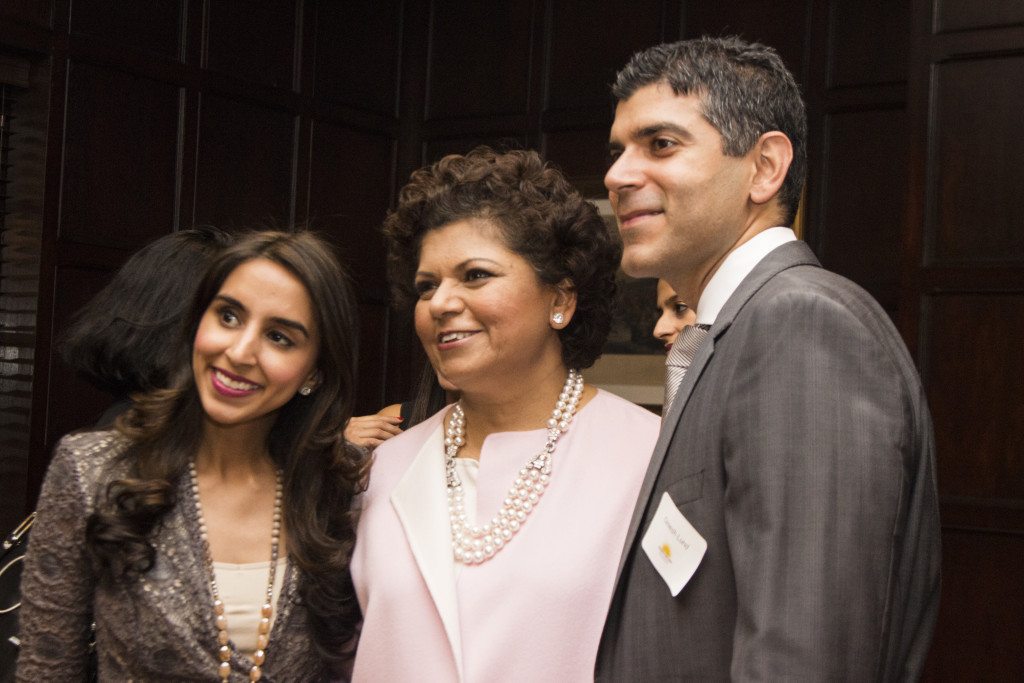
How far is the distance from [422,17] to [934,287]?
310cm

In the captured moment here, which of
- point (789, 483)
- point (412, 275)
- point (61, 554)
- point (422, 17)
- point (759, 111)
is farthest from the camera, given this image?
point (422, 17)

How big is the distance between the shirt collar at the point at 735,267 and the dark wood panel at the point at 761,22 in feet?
11.1

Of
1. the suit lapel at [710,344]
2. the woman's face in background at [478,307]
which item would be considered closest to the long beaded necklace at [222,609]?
the woman's face in background at [478,307]

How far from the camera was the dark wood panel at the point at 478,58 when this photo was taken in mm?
5492

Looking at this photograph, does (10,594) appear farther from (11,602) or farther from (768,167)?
(768,167)

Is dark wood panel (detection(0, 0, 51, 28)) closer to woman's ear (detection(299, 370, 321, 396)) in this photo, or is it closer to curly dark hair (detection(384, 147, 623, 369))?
curly dark hair (detection(384, 147, 623, 369))

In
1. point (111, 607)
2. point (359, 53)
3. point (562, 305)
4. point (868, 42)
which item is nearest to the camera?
point (111, 607)

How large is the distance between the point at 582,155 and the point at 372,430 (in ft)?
9.01

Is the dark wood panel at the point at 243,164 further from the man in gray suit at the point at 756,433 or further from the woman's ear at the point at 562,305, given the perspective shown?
the man in gray suit at the point at 756,433

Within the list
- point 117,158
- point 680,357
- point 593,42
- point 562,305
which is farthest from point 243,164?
point 680,357

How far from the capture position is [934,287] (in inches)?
146

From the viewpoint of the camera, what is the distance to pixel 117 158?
4.45m

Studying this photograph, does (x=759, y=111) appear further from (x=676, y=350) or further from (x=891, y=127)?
(x=891, y=127)

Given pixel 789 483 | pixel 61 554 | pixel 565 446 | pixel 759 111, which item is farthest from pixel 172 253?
pixel 789 483
